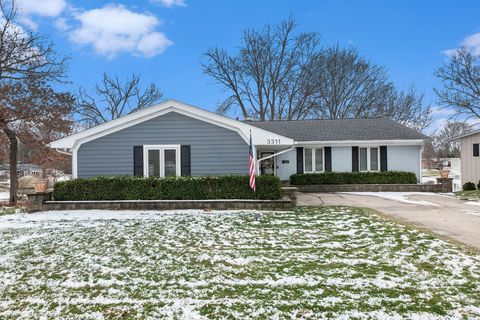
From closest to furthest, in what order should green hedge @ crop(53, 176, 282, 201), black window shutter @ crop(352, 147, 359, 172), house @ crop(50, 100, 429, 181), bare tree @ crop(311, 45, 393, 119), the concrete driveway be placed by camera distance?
the concrete driveway, green hedge @ crop(53, 176, 282, 201), house @ crop(50, 100, 429, 181), black window shutter @ crop(352, 147, 359, 172), bare tree @ crop(311, 45, 393, 119)

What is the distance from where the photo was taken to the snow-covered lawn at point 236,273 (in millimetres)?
3561

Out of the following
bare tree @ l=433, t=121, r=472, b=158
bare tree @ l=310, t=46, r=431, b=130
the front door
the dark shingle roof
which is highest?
bare tree @ l=310, t=46, r=431, b=130

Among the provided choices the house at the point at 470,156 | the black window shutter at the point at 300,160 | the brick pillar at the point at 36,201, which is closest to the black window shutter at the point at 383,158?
the black window shutter at the point at 300,160

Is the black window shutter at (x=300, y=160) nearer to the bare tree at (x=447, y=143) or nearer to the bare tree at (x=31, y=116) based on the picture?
the bare tree at (x=31, y=116)

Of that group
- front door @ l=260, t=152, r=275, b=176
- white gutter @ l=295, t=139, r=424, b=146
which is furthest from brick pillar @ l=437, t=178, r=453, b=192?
front door @ l=260, t=152, r=275, b=176

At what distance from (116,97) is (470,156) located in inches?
1313

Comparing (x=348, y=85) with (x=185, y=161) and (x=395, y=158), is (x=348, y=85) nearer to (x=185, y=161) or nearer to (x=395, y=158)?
(x=395, y=158)

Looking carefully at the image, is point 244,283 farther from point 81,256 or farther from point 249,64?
point 249,64

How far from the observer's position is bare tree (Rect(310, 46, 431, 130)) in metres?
31.5

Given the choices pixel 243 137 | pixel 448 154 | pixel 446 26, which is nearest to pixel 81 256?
pixel 243 137

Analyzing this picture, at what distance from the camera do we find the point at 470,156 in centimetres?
1773

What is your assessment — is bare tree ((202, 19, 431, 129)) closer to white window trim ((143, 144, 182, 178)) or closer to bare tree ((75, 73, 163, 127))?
bare tree ((75, 73, 163, 127))

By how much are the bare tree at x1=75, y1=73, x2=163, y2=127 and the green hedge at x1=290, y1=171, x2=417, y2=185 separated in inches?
963

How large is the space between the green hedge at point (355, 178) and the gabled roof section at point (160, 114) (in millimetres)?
5825
